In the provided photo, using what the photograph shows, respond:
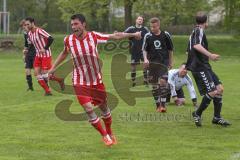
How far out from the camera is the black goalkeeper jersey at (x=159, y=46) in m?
12.8

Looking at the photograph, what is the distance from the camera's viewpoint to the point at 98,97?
9391 millimetres

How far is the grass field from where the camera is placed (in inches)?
333

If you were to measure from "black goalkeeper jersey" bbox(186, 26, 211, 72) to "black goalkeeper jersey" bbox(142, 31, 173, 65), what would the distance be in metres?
2.14

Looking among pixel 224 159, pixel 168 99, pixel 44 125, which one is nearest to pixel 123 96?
pixel 168 99

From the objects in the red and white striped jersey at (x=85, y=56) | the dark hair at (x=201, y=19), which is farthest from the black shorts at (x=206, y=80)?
the red and white striped jersey at (x=85, y=56)

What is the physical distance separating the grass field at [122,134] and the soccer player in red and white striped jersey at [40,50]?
82 cm

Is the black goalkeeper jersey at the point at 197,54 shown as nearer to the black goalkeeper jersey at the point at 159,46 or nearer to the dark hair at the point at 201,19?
the dark hair at the point at 201,19

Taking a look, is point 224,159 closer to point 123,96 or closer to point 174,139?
point 174,139

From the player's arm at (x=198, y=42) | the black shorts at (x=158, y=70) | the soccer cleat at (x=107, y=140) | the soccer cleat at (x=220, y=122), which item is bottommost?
the soccer cleat at (x=220, y=122)

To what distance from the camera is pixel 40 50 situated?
1641 cm

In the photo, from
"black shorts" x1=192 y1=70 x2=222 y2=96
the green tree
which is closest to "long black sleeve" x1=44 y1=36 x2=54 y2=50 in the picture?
"black shorts" x1=192 y1=70 x2=222 y2=96

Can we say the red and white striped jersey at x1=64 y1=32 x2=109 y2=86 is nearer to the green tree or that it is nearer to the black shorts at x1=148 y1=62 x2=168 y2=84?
the black shorts at x1=148 y1=62 x2=168 y2=84

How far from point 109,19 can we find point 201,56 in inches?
2183

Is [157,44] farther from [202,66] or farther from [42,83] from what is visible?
[42,83]
